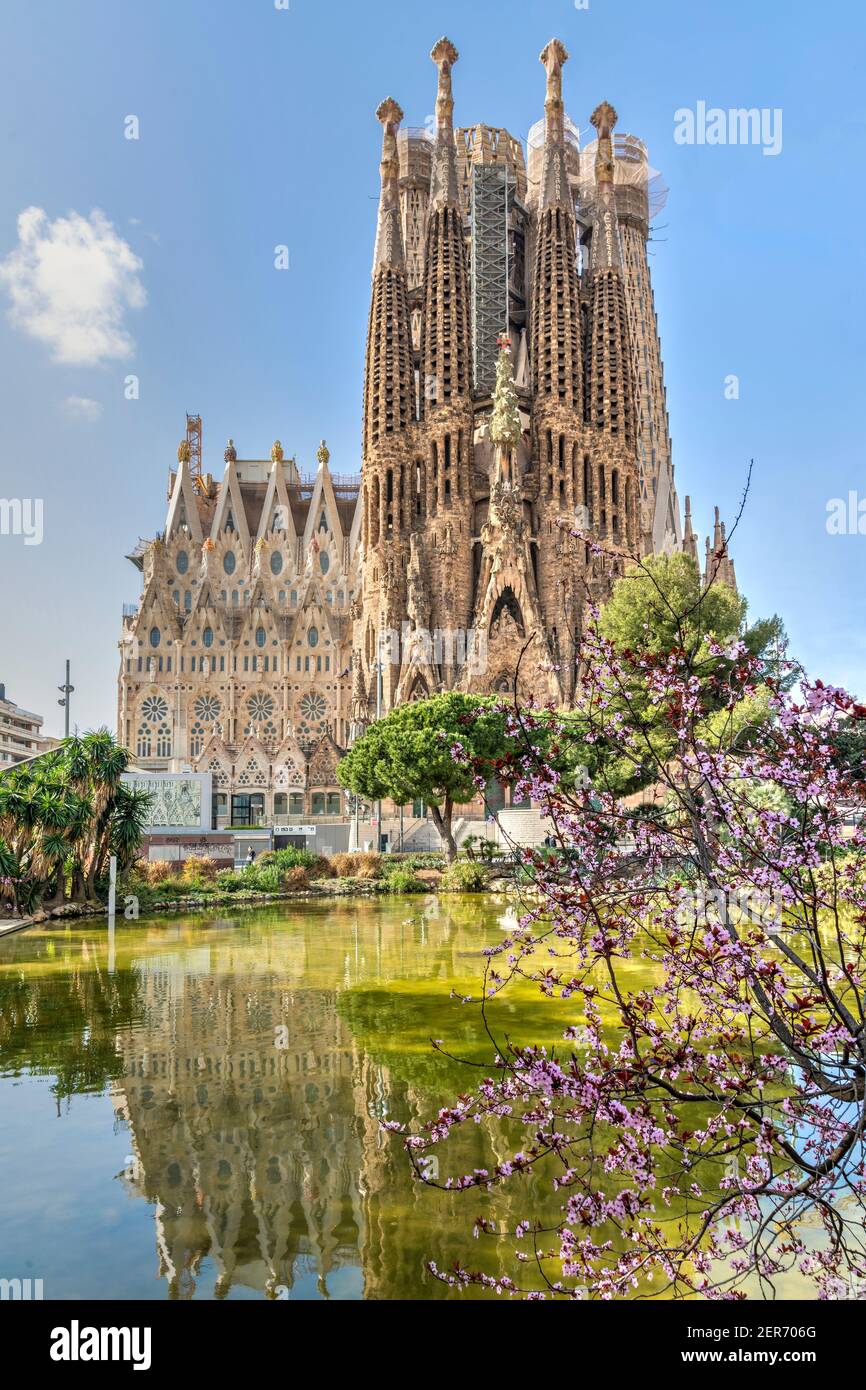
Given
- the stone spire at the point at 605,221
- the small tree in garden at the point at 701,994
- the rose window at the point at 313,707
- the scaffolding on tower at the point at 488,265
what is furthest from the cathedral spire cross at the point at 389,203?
the small tree in garden at the point at 701,994

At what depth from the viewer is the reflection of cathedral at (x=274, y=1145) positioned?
268 inches

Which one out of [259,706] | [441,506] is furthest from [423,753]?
[259,706]

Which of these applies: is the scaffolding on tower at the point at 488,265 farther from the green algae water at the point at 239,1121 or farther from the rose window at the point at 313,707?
the green algae water at the point at 239,1121

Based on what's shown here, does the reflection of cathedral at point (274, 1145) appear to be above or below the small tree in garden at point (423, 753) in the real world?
below

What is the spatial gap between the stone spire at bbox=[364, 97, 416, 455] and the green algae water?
4968cm

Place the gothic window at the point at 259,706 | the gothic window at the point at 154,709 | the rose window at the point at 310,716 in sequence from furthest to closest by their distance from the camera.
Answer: the gothic window at the point at 154,709, the gothic window at the point at 259,706, the rose window at the point at 310,716

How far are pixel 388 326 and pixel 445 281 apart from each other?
4.65 meters

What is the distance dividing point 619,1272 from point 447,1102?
5566mm

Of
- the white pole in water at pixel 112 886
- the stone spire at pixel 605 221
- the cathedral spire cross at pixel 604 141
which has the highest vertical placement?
the cathedral spire cross at pixel 604 141

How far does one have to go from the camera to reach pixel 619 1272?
473 cm

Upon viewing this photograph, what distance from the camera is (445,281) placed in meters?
62.8

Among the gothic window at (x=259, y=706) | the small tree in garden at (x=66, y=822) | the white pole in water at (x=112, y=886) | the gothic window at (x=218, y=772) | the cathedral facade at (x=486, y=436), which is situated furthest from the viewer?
the gothic window at (x=259, y=706)

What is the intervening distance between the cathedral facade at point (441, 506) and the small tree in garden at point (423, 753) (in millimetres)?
10326
